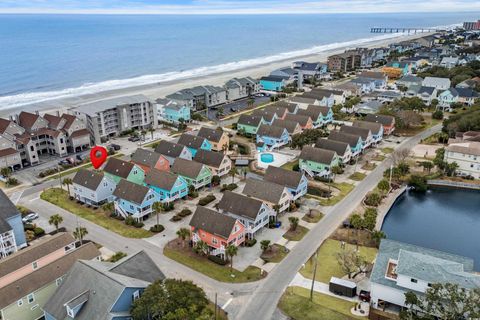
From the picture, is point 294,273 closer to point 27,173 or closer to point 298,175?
point 298,175

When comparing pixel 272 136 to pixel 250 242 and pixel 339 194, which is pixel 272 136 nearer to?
pixel 339 194

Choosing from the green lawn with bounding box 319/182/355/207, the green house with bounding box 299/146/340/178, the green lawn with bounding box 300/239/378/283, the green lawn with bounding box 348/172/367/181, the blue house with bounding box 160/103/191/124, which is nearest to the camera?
the green lawn with bounding box 300/239/378/283

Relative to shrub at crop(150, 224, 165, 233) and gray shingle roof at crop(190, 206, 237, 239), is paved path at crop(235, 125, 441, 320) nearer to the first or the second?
gray shingle roof at crop(190, 206, 237, 239)

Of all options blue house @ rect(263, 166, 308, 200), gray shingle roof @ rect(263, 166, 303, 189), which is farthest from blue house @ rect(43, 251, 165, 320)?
gray shingle roof @ rect(263, 166, 303, 189)

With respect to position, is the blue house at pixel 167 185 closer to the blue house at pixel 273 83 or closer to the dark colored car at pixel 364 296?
the dark colored car at pixel 364 296

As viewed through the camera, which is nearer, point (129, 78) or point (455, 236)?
point (455, 236)

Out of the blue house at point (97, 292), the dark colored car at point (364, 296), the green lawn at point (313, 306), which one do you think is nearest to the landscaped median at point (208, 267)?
the green lawn at point (313, 306)

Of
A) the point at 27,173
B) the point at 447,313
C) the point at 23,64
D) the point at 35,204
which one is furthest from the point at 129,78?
the point at 447,313
